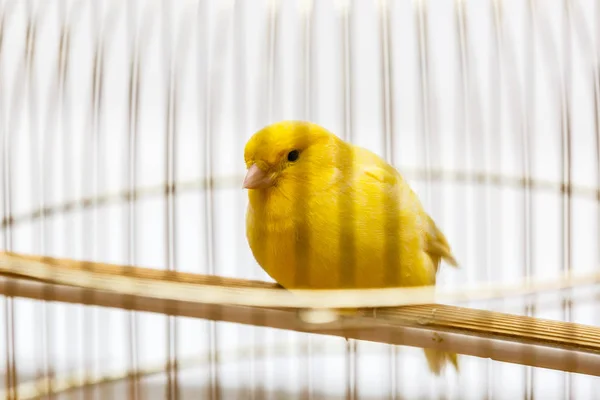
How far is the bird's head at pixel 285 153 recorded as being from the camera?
996 mm

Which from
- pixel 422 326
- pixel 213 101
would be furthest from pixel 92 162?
pixel 422 326

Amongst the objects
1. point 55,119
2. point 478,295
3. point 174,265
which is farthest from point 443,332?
point 55,119

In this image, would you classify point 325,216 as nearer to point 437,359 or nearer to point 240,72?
point 240,72

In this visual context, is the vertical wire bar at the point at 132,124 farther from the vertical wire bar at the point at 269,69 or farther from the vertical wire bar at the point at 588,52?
the vertical wire bar at the point at 588,52

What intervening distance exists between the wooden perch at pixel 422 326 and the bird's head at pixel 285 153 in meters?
0.23

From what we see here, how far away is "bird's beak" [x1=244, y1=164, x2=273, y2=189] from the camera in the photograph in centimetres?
99

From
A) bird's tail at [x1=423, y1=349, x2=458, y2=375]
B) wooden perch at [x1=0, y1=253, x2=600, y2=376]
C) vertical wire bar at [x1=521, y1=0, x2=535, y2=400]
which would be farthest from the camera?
bird's tail at [x1=423, y1=349, x2=458, y2=375]

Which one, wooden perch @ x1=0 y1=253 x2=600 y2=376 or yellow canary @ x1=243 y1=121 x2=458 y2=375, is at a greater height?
yellow canary @ x1=243 y1=121 x2=458 y2=375

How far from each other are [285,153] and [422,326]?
1.26 ft

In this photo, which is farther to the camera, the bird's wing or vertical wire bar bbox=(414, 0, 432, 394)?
the bird's wing

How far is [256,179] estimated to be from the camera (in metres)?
0.99

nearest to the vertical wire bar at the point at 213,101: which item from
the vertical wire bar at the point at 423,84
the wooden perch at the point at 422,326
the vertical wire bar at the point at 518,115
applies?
the wooden perch at the point at 422,326

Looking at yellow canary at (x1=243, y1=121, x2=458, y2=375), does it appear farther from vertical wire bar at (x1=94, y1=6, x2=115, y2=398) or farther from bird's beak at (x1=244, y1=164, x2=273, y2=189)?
vertical wire bar at (x1=94, y1=6, x2=115, y2=398)

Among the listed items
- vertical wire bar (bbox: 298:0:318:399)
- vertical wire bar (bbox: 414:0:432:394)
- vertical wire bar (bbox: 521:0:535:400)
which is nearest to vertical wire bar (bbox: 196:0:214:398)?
vertical wire bar (bbox: 298:0:318:399)
